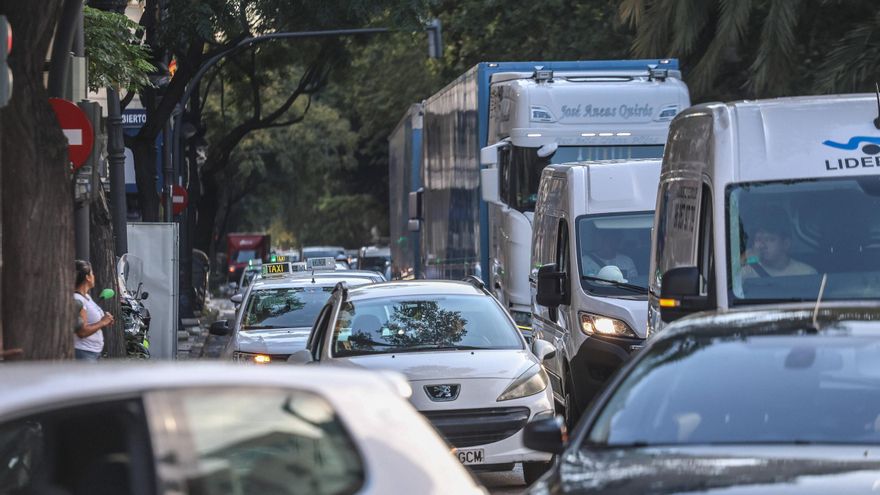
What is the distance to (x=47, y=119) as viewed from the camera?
1037 cm

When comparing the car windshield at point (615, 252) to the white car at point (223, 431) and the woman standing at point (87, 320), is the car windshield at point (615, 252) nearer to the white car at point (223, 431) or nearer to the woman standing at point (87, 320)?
the woman standing at point (87, 320)

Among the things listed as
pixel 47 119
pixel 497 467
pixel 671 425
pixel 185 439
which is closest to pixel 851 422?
pixel 671 425

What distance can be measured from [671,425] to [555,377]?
367 inches

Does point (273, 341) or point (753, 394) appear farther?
point (273, 341)

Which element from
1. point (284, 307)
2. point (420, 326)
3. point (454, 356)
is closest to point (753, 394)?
point (454, 356)

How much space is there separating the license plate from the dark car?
4.47m

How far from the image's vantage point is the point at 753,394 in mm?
5977

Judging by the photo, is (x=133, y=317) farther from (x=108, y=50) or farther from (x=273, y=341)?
(x=273, y=341)

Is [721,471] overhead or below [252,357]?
overhead

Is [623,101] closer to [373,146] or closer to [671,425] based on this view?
[671,425]

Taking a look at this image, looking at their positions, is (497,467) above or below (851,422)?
below

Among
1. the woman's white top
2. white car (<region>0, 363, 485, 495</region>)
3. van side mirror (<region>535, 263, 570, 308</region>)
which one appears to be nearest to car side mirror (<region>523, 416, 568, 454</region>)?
white car (<region>0, 363, 485, 495</region>)

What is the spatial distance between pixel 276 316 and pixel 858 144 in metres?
8.03

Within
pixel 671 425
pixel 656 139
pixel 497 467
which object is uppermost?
pixel 656 139
